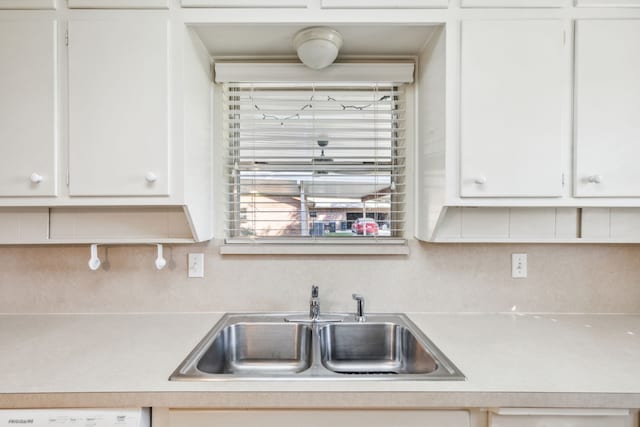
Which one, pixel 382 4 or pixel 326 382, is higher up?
pixel 382 4

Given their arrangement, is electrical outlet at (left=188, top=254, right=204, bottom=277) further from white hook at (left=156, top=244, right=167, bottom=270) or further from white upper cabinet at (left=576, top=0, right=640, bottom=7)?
white upper cabinet at (left=576, top=0, right=640, bottom=7)

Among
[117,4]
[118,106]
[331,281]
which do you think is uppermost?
[117,4]

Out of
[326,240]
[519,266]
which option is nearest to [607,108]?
[519,266]

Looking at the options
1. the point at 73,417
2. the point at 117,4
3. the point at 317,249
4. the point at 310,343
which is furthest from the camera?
the point at 317,249

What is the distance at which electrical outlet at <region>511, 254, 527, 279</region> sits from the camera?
1.57m

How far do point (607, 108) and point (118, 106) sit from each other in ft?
6.08

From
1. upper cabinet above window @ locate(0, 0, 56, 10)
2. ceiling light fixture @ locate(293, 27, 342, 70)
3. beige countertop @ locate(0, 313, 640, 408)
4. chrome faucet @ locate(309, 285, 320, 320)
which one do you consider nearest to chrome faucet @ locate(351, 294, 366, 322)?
chrome faucet @ locate(309, 285, 320, 320)

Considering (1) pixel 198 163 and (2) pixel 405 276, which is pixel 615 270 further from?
(1) pixel 198 163

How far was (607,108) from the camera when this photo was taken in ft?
4.15

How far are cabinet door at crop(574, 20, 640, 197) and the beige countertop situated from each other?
23.4 inches

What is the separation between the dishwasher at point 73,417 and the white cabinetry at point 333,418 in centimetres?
11

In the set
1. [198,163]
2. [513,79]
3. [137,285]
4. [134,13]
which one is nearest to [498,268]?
[513,79]

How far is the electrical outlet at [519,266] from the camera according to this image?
157cm

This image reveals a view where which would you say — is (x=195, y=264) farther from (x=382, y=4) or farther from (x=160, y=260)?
(x=382, y=4)
